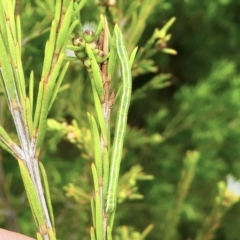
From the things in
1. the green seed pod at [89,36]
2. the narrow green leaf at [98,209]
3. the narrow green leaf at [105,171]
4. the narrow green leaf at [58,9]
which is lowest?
the narrow green leaf at [98,209]

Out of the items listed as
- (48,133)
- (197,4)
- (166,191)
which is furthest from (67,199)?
(197,4)

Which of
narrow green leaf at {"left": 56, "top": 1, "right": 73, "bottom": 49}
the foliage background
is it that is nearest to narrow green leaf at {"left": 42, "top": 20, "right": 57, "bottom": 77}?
narrow green leaf at {"left": 56, "top": 1, "right": 73, "bottom": 49}

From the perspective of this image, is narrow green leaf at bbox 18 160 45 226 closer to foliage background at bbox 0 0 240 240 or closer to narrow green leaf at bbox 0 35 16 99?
narrow green leaf at bbox 0 35 16 99

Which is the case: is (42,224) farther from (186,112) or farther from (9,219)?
(186,112)

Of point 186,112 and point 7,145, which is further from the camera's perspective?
point 186,112

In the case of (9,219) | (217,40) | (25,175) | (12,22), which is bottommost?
(9,219)

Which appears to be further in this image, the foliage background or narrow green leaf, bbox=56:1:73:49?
the foliage background

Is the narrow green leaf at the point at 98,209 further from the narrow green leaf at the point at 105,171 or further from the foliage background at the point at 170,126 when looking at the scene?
the foliage background at the point at 170,126

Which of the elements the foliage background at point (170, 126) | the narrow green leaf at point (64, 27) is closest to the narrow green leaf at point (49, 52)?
the narrow green leaf at point (64, 27)
